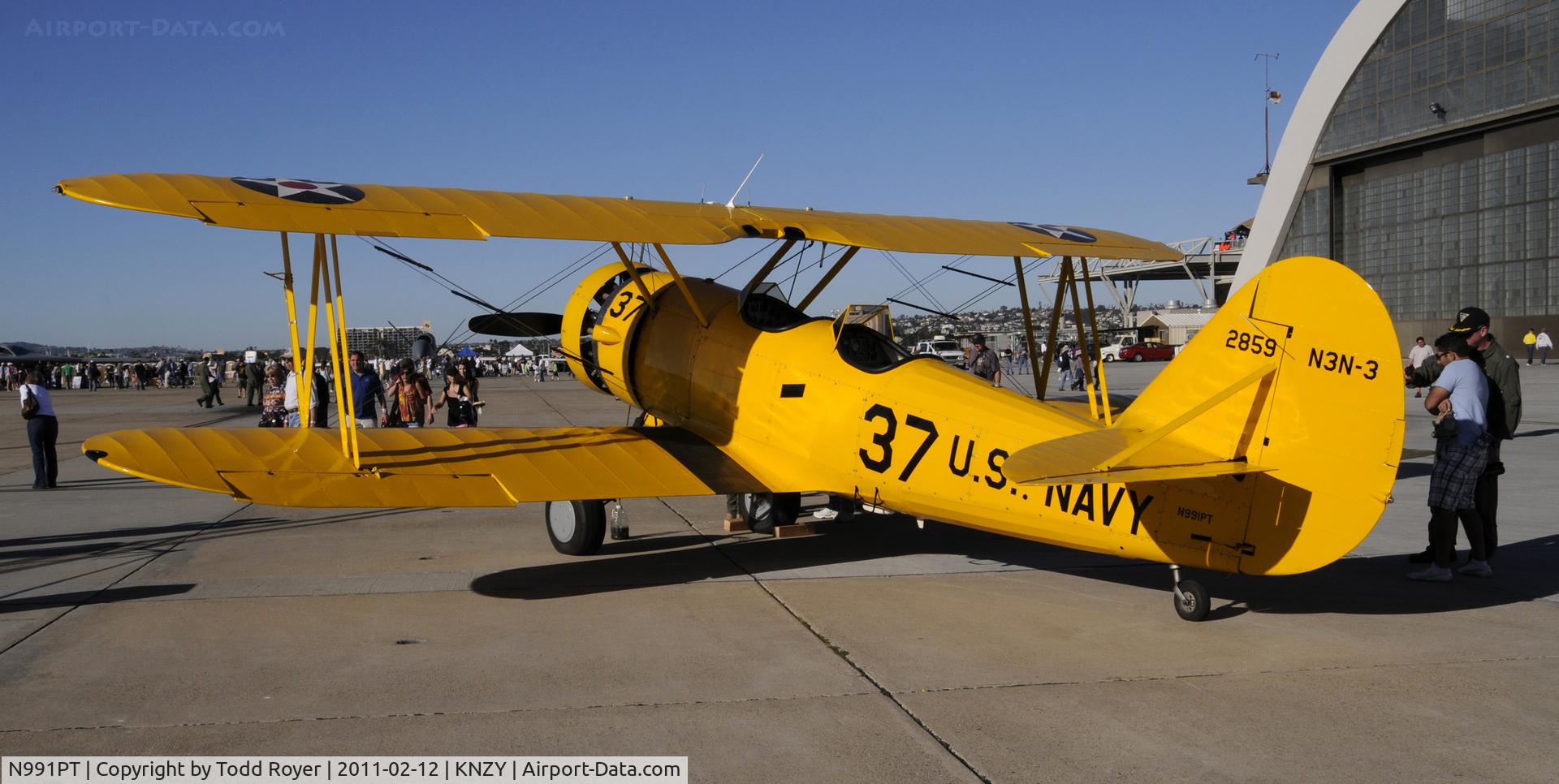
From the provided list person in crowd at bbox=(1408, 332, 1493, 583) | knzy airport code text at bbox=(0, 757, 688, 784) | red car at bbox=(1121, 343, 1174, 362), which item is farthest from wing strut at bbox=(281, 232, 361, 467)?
red car at bbox=(1121, 343, 1174, 362)

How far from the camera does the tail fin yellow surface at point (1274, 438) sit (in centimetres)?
550

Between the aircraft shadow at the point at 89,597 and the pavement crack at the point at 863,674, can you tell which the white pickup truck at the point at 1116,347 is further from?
the aircraft shadow at the point at 89,597

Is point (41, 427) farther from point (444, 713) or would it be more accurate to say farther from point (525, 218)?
point (444, 713)

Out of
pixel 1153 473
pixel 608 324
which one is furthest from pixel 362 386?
pixel 1153 473

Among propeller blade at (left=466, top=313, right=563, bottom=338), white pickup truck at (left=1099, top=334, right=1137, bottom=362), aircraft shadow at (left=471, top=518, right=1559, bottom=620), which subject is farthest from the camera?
white pickup truck at (left=1099, top=334, right=1137, bottom=362)

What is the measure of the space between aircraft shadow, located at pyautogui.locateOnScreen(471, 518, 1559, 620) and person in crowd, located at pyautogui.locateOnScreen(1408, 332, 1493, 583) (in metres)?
0.18

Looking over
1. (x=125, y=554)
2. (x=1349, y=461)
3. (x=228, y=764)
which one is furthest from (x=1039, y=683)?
(x=125, y=554)

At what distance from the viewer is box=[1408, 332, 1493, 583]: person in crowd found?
24.5 ft

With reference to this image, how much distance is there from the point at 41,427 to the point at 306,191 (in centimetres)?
832

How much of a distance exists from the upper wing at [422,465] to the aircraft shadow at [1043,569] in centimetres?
68

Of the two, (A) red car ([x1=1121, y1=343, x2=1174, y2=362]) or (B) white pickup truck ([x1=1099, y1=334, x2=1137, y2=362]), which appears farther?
(B) white pickup truck ([x1=1099, y1=334, x2=1137, y2=362])

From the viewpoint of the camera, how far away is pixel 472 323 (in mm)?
11188

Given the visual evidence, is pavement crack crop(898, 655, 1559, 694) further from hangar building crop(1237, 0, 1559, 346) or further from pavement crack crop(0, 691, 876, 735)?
hangar building crop(1237, 0, 1559, 346)

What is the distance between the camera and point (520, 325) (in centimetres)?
1100
